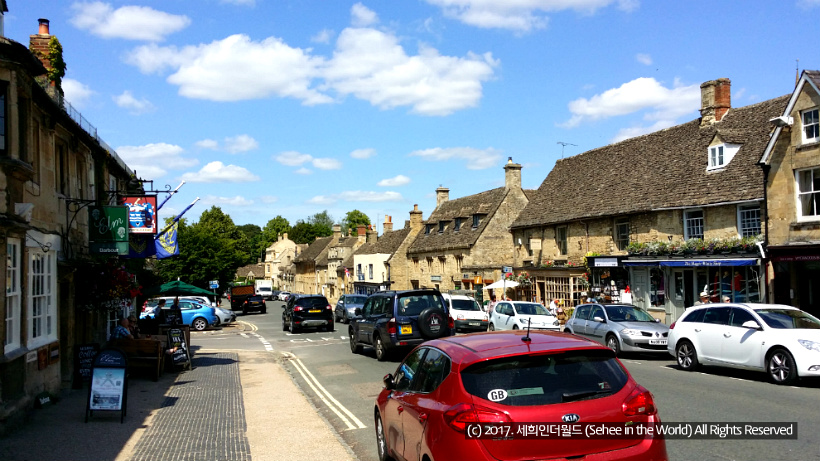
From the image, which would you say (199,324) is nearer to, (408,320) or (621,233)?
(408,320)

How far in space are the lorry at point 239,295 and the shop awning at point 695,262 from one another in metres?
35.9

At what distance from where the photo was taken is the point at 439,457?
4926mm

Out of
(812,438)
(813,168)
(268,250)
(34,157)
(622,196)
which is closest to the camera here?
(812,438)

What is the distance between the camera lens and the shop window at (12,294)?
940 centimetres

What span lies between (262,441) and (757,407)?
754 centimetres

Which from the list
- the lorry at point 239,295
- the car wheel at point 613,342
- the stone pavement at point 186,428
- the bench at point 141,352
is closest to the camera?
the stone pavement at point 186,428

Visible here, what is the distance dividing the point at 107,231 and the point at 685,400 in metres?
12.3

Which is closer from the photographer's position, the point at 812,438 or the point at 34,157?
the point at 812,438

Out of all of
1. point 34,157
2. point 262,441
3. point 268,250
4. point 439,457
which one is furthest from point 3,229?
point 268,250

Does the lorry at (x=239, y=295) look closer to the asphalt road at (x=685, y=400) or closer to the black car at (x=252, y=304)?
the black car at (x=252, y=304)

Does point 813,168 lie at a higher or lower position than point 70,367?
higher

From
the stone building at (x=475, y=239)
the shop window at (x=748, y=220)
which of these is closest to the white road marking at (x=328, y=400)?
the shop window at (x=748, y=220)

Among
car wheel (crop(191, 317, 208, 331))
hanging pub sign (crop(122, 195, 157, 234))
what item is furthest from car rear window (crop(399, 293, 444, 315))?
car wheel (crop(191, 317, 208, 331))

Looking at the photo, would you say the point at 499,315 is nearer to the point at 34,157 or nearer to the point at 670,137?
the point at 670,137
